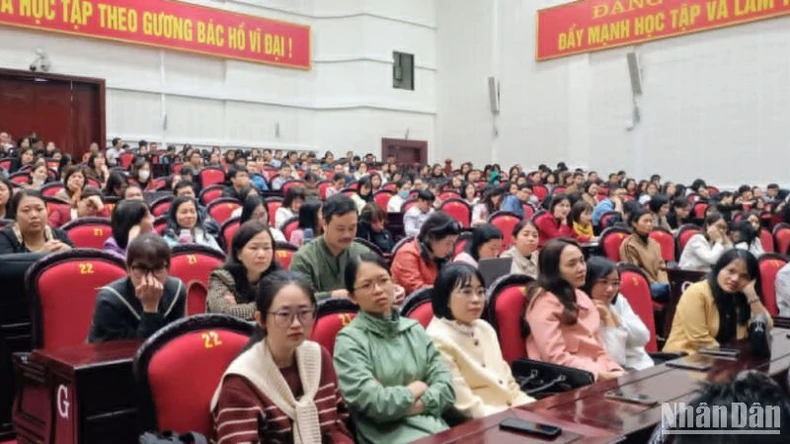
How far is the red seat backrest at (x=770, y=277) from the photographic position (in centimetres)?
438

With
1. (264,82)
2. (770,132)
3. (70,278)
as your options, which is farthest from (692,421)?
(264,82)

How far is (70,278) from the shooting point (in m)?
2.91

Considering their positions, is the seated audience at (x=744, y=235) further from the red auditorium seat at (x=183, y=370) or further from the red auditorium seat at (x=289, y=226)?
the red auditorium seat at (x=183, y=370)

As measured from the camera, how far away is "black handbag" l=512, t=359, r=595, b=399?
271 cm

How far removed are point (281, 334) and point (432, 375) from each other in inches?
25.8

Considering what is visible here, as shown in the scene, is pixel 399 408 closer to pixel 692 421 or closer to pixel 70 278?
pixel 692 421

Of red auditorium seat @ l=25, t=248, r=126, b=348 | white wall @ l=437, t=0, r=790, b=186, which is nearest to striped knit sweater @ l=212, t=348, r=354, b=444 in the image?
red auditorium seat @ l=25, t=248, r=126, b=348

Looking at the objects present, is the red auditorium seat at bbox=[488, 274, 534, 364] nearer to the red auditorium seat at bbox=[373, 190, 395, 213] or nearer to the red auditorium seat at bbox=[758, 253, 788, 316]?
the red auditorium seat at bbox=[758, 253, 788, 316]

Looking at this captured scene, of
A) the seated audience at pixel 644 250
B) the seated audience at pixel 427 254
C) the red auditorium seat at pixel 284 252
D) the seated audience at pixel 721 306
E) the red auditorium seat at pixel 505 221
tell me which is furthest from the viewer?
the red auditorium seat at pixel 505 221

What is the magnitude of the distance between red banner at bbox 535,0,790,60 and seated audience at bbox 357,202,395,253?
9.23m

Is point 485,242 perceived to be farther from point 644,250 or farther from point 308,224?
point 644,250

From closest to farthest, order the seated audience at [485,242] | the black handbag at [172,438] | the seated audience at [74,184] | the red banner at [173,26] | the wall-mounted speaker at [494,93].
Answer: the black handbag at [172,438] → the seated audience at [485,242] → the seated audience at [74,184] → the red banner at [173,26] → the wall-mounted speaker at [494,93]

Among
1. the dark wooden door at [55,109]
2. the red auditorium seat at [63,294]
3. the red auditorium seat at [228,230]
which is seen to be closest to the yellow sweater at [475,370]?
the red auditorium seat at [63,294]

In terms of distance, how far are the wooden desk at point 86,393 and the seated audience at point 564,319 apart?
A: 5.20ft
